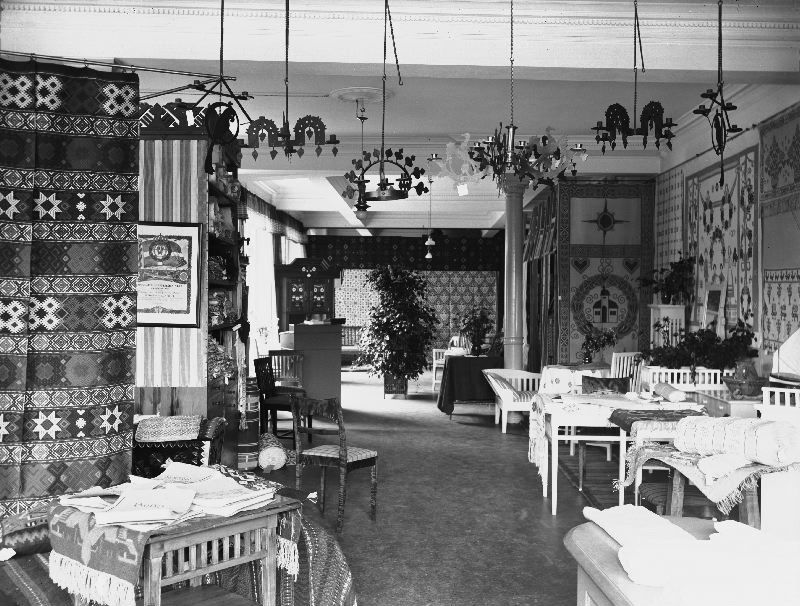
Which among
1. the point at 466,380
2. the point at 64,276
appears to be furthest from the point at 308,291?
the point at 64,276

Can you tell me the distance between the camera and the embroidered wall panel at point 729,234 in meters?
7.96

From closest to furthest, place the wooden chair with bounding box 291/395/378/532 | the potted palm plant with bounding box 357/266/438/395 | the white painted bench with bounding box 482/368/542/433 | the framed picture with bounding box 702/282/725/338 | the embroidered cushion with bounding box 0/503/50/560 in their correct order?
the embroidered cushion with bounding box 0/503/50/560 → the wooden chair with bounding box 291/395/378/532 → the framed picture with bounding box 702/282/725/338 → the white painted bench with bounding box 482/368/542/433 → the potted palm plant with bounding box 357/266/438/395

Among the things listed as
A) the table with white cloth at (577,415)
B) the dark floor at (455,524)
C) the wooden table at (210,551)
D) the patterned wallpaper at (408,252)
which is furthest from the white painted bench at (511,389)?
the patterned wallpaper at (408,252)

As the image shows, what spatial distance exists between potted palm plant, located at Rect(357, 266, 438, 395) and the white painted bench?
107 inches

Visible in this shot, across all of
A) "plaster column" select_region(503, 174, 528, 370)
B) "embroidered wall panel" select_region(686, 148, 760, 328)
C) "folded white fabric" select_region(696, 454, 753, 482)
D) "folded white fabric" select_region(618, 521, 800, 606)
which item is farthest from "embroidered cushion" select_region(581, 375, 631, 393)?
"folded white fabric" select_region(618, 521, 800, 606)

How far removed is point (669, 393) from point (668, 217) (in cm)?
516

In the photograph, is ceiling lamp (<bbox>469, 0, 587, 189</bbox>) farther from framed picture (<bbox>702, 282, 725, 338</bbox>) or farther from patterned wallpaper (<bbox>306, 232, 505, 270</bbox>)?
patterned wallpaper (<bbox>306, 232, 505, 270</bbox>)

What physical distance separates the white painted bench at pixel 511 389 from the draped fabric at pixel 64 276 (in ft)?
17.9

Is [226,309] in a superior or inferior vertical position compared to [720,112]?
inferior

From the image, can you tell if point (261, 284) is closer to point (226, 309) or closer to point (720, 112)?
point (226, 309)

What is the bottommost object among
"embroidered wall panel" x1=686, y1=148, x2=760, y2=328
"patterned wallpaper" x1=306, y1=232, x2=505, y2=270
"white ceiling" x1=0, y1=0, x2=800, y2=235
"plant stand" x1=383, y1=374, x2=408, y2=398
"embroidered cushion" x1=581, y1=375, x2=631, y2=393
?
"plant stand" x1=383, y1=374, x2=408, y2=398

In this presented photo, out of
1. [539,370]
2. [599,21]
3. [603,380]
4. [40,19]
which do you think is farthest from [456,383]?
[40,19]

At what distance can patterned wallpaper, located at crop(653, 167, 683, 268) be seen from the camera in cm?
1045

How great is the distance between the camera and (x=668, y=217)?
1095cm
